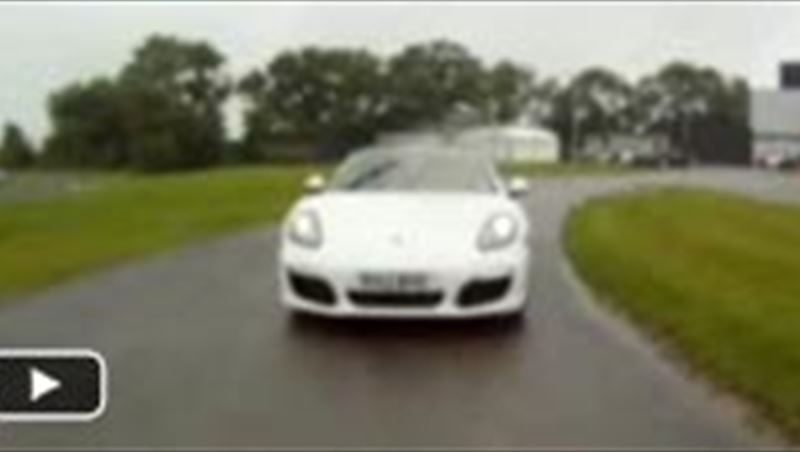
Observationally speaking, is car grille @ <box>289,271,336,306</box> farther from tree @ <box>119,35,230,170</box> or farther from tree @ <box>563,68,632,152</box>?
tree @ <box>563,68,632,152</box>

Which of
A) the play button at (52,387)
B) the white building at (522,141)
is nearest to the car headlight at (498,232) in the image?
the play button at (52,387)

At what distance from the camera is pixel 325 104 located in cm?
1677

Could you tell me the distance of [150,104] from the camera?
1634 centimetres

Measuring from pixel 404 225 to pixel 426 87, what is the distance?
1138 cm

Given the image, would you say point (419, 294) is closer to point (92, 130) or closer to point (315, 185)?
point (315, 185)

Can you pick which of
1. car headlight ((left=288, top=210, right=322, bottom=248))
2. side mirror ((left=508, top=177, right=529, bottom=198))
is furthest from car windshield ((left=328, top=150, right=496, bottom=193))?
car headlight ((left=288, top=210, right=322, bottom=248))

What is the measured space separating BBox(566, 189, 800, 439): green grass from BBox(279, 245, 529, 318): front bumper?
1027 mm

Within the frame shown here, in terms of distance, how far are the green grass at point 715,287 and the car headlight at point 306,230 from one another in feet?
6.57

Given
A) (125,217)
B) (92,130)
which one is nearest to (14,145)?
(92,130)

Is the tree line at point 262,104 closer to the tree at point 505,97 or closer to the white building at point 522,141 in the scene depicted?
the tree at point 505,97

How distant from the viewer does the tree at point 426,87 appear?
49.8 ft

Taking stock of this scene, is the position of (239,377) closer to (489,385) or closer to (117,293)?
(489,385)

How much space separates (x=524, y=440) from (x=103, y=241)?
1110 cm

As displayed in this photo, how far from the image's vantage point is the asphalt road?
5766mm
